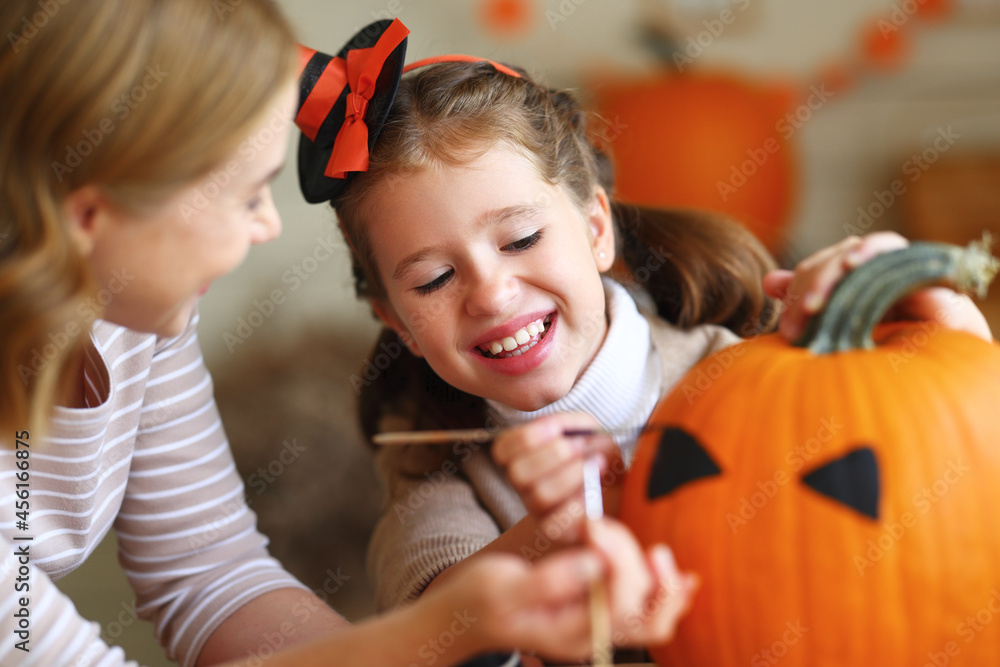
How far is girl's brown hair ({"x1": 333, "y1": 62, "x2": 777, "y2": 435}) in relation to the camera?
0.98 metres

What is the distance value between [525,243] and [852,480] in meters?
0.48

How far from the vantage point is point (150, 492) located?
1.01 m

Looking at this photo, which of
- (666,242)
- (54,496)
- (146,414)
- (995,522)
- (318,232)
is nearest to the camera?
(995,522)

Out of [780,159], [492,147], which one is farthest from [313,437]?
[780,159]

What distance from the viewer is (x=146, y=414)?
1.00m

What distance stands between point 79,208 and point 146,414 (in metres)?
0.44

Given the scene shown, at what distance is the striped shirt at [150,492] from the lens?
867 mm

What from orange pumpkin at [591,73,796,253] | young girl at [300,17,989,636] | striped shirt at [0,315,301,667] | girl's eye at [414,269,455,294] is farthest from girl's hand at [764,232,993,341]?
orange pumpkin at [591,73,796,253]

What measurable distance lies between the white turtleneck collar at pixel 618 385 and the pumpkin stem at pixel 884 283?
0.36m

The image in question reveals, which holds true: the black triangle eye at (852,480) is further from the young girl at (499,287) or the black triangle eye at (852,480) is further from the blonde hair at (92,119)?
the blonde hair at (92,119)

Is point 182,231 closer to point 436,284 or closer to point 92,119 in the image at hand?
point 92,119

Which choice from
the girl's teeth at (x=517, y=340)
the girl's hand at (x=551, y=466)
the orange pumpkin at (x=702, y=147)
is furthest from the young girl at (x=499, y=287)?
the orange pumpkin at (x=702, y=147)

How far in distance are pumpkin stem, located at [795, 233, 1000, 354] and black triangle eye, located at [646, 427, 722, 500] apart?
0.41ft

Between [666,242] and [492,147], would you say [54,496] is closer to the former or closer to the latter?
[492,147]
